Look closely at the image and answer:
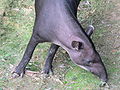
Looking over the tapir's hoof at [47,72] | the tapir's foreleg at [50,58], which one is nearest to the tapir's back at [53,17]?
the tapir's foreleg at [50,58]

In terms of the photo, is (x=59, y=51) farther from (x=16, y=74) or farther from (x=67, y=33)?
(x=67, y=33)

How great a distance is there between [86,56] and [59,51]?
1286 mm

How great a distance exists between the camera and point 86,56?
518cm

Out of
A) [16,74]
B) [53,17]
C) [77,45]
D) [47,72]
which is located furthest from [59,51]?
[77,45]

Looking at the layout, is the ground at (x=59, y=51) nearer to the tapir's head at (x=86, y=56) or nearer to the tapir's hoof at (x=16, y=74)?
the tapir's hoof at (x=16, y=74)

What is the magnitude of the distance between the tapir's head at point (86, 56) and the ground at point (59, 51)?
457mm

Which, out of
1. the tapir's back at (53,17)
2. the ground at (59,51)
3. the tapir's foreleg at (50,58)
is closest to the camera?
the tapir's back at (53,17)

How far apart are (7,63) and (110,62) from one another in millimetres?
1876

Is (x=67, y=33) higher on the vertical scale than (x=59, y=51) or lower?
higher

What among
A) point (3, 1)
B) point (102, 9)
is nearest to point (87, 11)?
point (102, 9)

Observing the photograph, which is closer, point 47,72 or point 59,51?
point 47,72

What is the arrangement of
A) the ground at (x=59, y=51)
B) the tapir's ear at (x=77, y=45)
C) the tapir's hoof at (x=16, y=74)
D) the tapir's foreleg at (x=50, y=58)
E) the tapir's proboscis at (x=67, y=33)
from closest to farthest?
1. the tapir's ear at (x=77, y=45)
2. the tapir's proboscis at (x=67, y=33)
3. the ground at (x=59, y=51)
4. the tapir's hoof at (x=16, y=74)
5. the tapir's foreleg at (x=50, y=58)

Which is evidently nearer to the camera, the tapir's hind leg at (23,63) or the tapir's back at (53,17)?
the tapir's back at (53,17)

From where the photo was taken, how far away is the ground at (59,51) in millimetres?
5648
